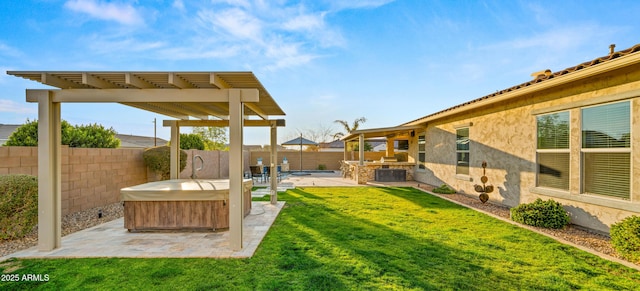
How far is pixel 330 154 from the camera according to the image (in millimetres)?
22734

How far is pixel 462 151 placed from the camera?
32.2 feet

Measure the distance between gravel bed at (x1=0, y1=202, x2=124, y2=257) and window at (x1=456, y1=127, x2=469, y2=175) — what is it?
10491 mm

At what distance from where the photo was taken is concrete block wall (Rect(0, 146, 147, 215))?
539cm

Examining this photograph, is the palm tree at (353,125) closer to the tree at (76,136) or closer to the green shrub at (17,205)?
the tree at (76,136)

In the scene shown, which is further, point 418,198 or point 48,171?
point 418,198

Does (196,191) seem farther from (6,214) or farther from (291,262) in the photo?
(6,214)

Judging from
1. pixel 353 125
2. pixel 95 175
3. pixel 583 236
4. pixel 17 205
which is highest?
pixel 353 125

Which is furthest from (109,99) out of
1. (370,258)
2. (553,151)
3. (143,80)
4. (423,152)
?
(423,152)

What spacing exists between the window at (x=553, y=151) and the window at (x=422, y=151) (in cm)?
642

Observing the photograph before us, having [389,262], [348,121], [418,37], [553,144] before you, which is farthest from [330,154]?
[389,262]

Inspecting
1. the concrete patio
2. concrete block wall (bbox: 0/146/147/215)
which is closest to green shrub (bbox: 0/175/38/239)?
the concrete patio

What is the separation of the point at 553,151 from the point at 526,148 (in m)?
0.75

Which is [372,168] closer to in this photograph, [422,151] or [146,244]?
[422,151]

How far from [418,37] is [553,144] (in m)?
6.06
